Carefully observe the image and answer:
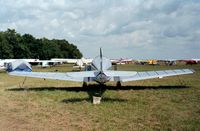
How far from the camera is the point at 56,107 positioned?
13492 mm

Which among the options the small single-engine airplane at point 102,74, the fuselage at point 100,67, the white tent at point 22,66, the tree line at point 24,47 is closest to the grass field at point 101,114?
the small single-engine airplane at point 102,74

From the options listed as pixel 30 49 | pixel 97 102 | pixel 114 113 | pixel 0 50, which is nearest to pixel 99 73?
pixel 97 102

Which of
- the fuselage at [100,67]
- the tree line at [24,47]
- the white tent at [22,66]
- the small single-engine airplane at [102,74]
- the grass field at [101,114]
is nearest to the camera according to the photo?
the grass field at [101,114]

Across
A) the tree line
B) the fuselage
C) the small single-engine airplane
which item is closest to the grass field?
the small single-engine airplane

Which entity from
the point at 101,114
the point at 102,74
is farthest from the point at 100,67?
the point at 101,114

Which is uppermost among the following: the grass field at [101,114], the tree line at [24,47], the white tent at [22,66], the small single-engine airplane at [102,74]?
the tree line at [24,47]

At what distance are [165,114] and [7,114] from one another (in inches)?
205

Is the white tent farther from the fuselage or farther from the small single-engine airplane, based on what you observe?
the fuselage

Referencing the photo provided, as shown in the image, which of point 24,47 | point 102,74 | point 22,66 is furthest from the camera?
point 24,47

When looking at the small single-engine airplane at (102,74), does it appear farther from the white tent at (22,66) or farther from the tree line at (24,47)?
the tree line at (24,47)

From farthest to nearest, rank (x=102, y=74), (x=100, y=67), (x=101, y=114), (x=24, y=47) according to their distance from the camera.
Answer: (x=24, y=47), (x=100, y=67), (x=102, y=74), (x=101, y=114)

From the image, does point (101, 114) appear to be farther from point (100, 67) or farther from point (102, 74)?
point (100, 67)

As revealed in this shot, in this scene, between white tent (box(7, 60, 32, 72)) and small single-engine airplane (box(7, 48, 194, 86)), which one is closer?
small single-engine airplane (box(7, 48, 194, 86))

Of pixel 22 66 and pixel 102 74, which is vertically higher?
pixel 22 66
